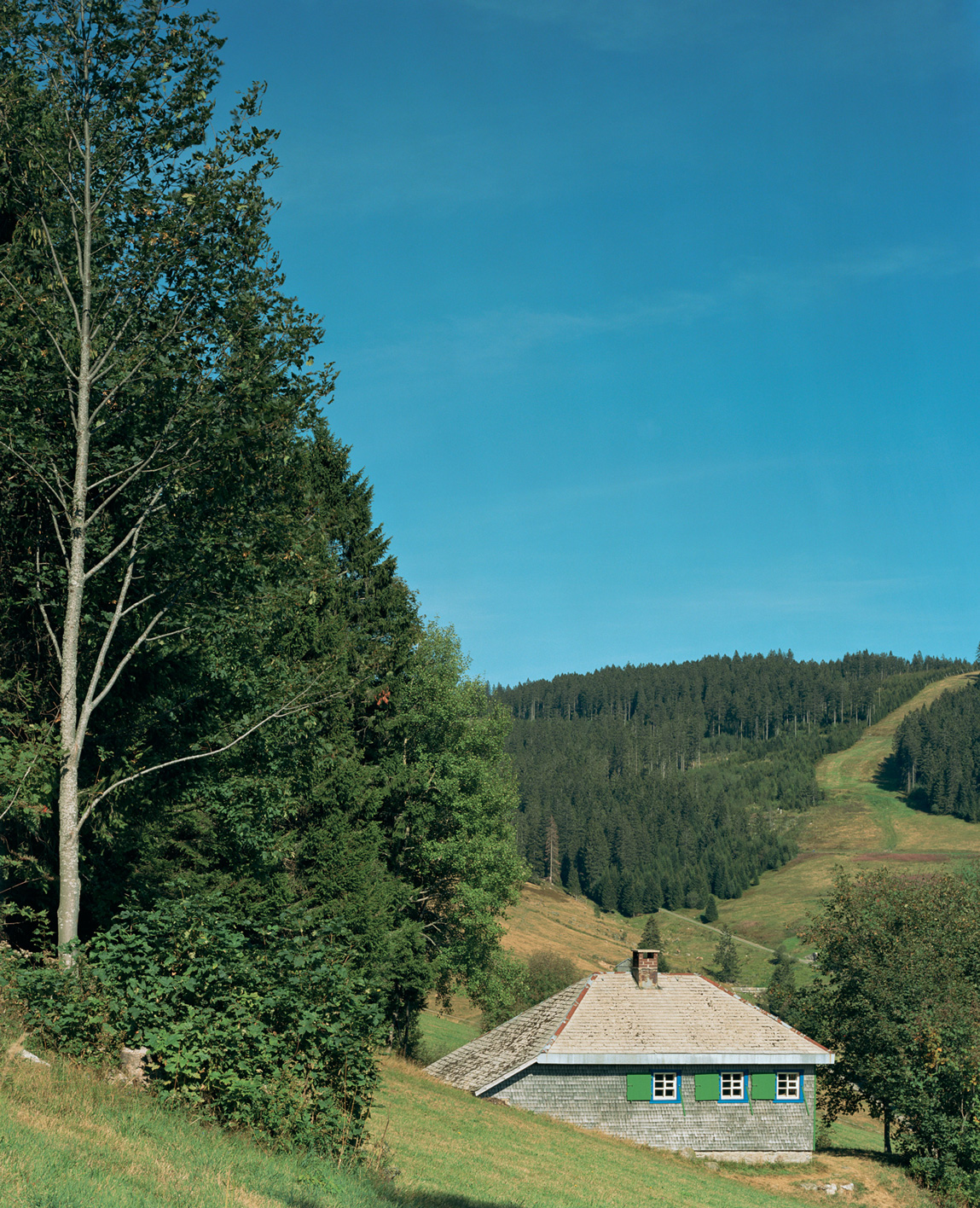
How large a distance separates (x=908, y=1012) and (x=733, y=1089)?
7230 millimetres

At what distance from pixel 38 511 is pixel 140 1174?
35.1 feet

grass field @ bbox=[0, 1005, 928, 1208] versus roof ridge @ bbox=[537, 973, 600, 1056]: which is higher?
grass field @ bbox=[0, 1005, 928, 1208]

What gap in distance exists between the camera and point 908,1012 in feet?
120

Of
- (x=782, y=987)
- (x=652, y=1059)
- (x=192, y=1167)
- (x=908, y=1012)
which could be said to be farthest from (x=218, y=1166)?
(x=782, y=987)

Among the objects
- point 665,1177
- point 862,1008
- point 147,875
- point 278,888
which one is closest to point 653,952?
point 862,1008

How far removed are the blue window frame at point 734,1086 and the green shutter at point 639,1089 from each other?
2749mm

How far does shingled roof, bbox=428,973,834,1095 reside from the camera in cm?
3622

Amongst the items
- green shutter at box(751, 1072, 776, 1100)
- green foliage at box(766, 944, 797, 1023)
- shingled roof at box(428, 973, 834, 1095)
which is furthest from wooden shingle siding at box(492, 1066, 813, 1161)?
green foliage at box(766, 944, 797, 1023)

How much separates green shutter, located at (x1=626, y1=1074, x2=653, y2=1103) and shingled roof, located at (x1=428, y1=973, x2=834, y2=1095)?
62cm

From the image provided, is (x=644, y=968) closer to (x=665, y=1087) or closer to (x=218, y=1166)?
(x=665, y=1087)

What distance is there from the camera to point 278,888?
24016 millimetres

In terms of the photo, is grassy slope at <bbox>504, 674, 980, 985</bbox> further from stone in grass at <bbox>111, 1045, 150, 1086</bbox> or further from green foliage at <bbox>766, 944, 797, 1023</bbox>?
stone in grass at <bbox>111, 1045, 150, 1086</bbox>

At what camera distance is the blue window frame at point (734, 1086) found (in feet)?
120

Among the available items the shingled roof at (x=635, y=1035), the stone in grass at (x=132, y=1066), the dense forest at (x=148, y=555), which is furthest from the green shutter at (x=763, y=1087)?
the stone in grass at (x=132, y=1066)
